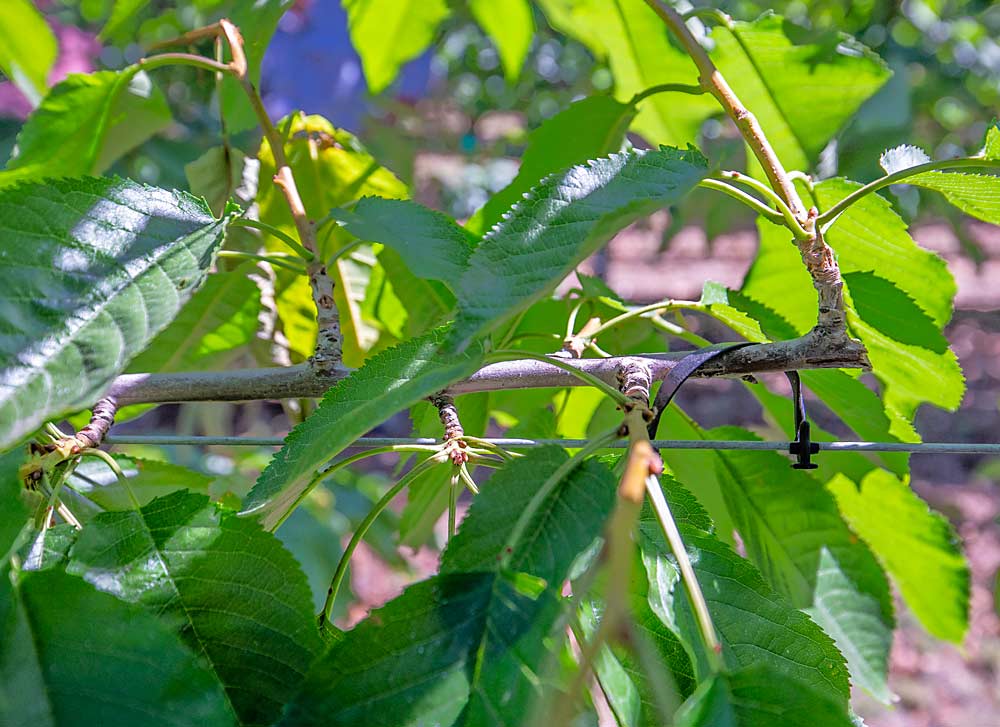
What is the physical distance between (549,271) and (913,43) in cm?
Answer: 215

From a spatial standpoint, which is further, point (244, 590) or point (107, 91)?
point (107, 91)

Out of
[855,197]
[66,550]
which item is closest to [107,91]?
[66,550]

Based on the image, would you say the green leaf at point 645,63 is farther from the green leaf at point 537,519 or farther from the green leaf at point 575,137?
the green leaf at point 537,519

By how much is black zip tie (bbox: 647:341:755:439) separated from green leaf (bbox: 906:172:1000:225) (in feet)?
0.46

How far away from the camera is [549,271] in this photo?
356 millimetres

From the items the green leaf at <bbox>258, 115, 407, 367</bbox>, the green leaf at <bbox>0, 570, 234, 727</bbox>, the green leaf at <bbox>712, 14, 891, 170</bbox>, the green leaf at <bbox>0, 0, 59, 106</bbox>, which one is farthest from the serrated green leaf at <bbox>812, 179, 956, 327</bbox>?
the green leaf at <bbox>0, 0, 59, 106</bbox>

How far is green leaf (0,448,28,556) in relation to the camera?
1.31 feet

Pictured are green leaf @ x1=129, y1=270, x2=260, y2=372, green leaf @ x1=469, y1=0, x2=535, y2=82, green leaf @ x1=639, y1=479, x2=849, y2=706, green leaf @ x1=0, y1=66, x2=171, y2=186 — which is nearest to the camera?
green leaf @ x1=639, y1=479, x2=849, y2=706

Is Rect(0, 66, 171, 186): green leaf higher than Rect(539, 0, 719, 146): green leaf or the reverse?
the reverse

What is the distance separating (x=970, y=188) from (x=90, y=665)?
50cm

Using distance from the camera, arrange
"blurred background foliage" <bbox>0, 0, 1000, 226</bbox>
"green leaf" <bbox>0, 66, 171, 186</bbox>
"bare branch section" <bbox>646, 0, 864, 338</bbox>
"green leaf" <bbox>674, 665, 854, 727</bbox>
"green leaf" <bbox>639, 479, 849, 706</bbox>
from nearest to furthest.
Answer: "green leaf" <bbox>674, 665, 854, 727</bbox> < "green leaf" <bbox>639, 479, 849, 706</bbox> < "bare branch section" <bbox>646, 0, 864, 338</bbox> < "green leaf" <bbox>0, 66, 171, 186</bbox> < "blurred background foliage" <bbox>0, 0, 1000, 226</bbox>

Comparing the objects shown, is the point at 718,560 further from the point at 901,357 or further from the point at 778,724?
the point at 901,357

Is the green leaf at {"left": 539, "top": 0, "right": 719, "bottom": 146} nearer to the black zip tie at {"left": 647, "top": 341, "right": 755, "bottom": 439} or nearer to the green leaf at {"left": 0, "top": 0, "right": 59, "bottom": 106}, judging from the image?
the black zip tie at {"left": 647, "top": 341, "right": 755, "bottom": 439}

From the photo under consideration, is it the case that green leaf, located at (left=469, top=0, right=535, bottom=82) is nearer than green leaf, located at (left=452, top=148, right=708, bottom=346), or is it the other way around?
green leaf, located at (left=452, top=148, right=708, bottom=346)
